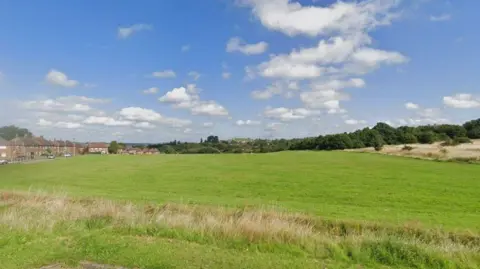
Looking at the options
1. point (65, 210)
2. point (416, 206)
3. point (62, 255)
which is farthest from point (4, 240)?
point (416, 206)

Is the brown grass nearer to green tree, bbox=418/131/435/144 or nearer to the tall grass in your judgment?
the tall grass

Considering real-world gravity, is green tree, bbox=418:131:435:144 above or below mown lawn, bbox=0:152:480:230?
above

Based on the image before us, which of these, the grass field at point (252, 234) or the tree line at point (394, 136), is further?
the tree line at point (394, 136)

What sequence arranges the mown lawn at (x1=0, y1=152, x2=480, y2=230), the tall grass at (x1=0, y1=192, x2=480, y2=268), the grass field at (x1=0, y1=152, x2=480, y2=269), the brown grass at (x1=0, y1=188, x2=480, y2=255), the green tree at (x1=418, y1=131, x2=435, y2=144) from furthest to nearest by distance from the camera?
1. the green tree at (x1=418, y1=131, x2=435, y2=144)
2. the mown lawn at (x1=0, y1=152, x2=480, y2=230)
3. the brown grass at (x1=0, y1=188, x2=480, y2=255)
4. the tall grass at (x1=0, y1=192, x2=480, y2=268)
5. the grass field at (x1=0, y1=152, x2=480, y2=269)

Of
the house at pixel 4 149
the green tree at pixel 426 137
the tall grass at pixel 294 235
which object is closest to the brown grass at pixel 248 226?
the tall grass at pixel 294 235

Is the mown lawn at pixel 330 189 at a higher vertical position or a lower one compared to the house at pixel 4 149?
lower

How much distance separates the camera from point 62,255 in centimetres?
892

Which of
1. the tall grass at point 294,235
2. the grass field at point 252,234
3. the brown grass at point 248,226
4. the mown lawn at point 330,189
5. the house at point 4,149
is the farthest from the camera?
the house at point 4,149

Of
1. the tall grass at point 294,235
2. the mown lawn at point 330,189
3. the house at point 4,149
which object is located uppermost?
the house at point 4,149

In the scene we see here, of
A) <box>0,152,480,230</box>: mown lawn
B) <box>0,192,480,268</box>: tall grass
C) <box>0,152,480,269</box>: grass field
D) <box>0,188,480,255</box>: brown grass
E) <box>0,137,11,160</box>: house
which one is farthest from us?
<box>0,137,11,160</box>: house

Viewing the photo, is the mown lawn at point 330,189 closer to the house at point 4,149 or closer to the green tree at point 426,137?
the green tree at point 426,137

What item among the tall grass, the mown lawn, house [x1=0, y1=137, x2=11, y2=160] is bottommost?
the mown lawn

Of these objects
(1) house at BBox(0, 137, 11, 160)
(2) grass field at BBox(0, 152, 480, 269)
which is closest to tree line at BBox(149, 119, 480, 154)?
(2) grass field at BBox(0, 152, 480, 269)

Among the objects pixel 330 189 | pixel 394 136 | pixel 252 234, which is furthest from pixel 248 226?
pixel 394 136
